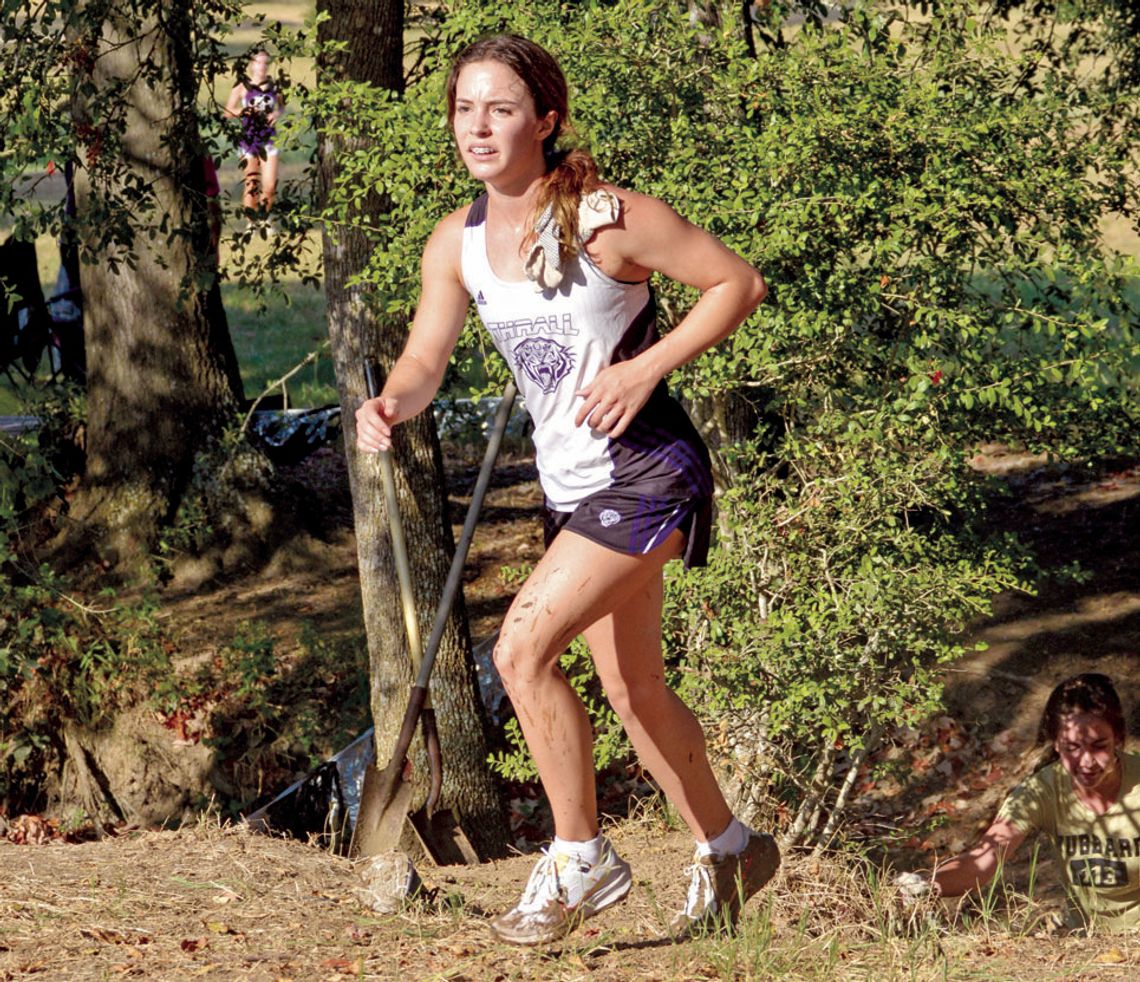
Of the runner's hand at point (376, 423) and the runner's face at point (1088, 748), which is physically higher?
the runner's hand at point (376, 423)

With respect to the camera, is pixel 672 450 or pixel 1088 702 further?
pixel 1088 702

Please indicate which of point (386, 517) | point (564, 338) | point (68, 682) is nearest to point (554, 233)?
point (564, 338)

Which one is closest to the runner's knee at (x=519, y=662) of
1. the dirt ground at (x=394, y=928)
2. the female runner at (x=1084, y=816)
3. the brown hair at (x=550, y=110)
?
the dirt ground at (x=394, y=928)

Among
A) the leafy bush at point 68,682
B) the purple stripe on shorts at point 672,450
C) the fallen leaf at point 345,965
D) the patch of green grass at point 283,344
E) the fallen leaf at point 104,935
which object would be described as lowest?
the leafy bush at point 68,682

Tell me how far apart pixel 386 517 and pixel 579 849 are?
387cm

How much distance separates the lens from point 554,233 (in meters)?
3.95

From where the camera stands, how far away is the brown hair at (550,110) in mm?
3961

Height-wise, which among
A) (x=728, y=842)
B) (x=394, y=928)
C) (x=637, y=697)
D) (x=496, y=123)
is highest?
(x=496, y=123)

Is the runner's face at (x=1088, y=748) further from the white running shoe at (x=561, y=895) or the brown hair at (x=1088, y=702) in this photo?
the white running shoe at (x=561, y=895)

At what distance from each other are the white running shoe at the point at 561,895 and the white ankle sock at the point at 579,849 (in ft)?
0.03

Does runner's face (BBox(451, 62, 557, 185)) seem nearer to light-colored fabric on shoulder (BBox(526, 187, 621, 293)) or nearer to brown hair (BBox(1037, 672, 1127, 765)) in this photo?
light-colored fabric on shoulder (BBox(526, 187, 621, 293))

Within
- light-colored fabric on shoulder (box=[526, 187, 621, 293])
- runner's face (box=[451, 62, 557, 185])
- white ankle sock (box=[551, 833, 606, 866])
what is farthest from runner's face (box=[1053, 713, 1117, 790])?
runner's face (box=[451, 62, 557, 185])

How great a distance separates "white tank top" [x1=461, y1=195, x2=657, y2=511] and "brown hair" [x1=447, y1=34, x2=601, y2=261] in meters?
0.11

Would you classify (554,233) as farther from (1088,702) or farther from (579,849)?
(1088,702)
